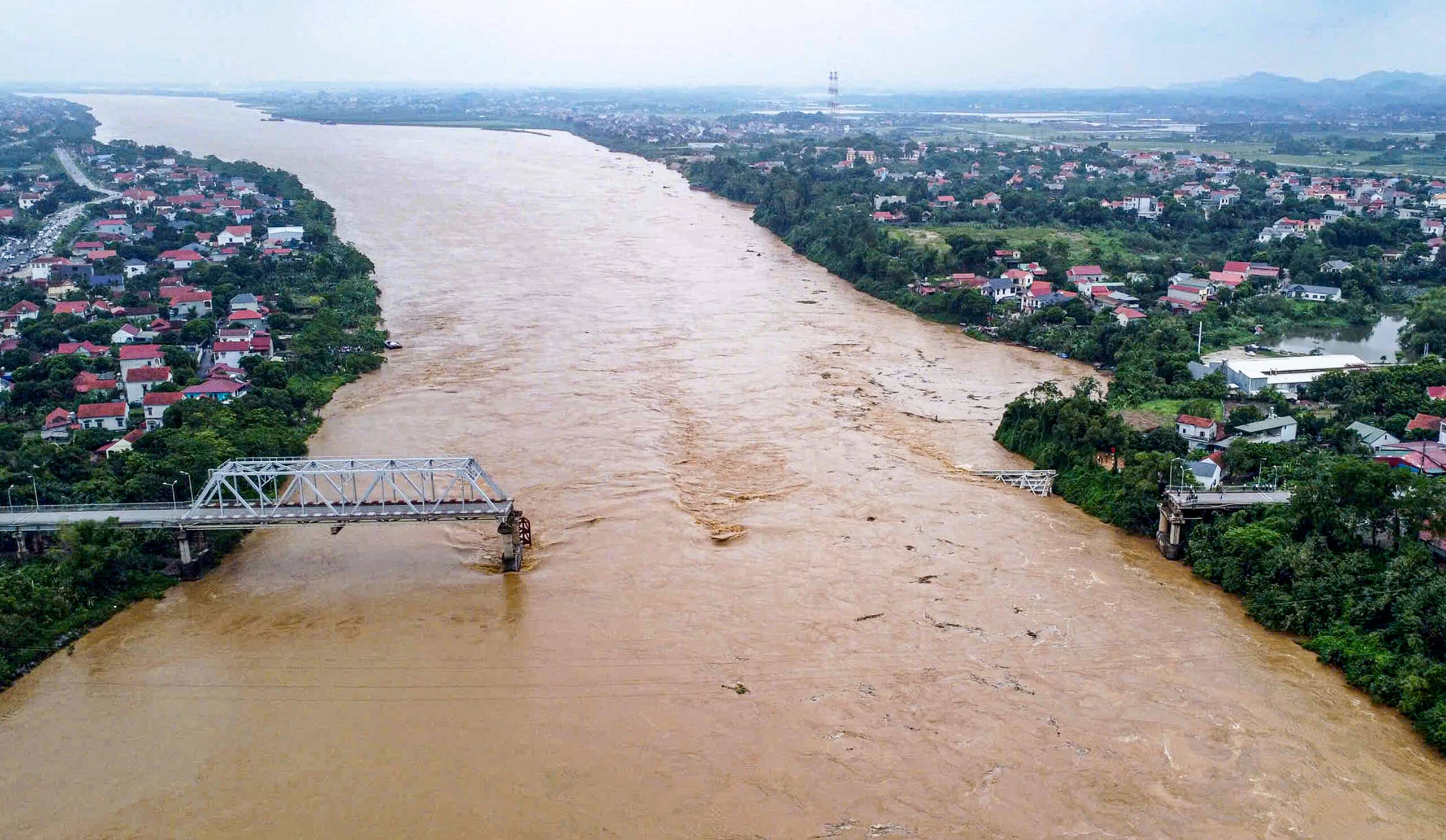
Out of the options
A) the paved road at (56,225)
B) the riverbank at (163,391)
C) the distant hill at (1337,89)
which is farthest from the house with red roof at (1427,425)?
the distant hill at (1337,89)

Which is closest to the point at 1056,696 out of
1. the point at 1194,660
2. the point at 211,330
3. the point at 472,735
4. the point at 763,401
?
the point at 1194,660

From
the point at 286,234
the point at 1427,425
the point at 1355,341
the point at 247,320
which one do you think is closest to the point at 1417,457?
the point at 1427,425

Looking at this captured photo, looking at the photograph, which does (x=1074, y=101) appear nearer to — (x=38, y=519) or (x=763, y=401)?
(x=763, y=401)

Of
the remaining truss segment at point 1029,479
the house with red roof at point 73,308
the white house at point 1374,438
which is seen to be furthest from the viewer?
the house with red roof at point 73,308

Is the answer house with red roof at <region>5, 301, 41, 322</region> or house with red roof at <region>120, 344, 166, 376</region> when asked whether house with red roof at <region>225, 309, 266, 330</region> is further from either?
house with red roof at <region>5, 301, 41, 322</region>

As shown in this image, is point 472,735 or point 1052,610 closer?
point 472,735

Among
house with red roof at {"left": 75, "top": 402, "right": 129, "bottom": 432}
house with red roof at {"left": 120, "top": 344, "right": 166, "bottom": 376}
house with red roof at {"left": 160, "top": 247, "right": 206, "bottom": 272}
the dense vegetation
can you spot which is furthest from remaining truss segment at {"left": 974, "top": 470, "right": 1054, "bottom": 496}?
house with red roof at {"left": 160, "top": 247, "right": 206, "bottom": 272}

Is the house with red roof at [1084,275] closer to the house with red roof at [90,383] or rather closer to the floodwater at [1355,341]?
the floodwater at [1355,341]
